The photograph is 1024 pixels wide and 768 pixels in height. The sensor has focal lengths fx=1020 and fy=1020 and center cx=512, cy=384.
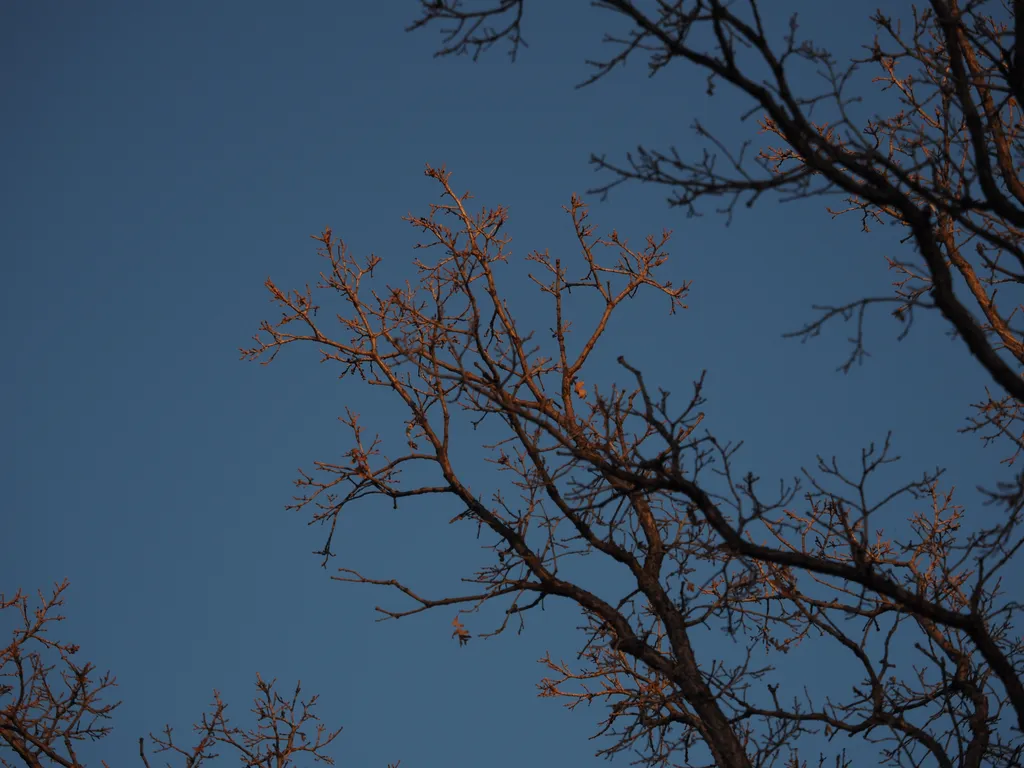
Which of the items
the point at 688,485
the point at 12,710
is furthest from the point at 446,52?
the point at 12,710

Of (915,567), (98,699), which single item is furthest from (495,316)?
(98,699)

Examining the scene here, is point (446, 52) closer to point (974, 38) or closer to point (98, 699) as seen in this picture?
point (974, 38)

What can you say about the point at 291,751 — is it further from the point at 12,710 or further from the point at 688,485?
the point at 688,485

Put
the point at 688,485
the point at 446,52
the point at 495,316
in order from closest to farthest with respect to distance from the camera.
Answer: the point at 688,485
the point at 446,52
the point at 495,316

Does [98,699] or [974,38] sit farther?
[98,699]

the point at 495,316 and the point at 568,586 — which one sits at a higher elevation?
the point at 495,316

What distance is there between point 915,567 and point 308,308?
15.8ft

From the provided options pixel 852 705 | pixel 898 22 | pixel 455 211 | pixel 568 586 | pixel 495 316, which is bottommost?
pixel 852 705

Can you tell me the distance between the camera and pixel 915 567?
7.58m

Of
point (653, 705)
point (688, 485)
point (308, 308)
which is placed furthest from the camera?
point (308, 308)

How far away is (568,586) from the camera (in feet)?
19.9

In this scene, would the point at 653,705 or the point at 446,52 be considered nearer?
the point at 446,52

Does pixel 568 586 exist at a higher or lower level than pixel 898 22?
lower

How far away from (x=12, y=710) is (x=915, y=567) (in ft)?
22.1
